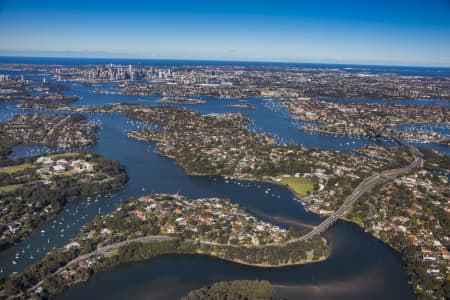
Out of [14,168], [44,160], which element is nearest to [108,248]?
[14,168]

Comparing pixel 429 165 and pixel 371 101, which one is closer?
pixel 429 165

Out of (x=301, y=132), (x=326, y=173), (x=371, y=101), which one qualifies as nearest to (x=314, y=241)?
(x=326, y=173)

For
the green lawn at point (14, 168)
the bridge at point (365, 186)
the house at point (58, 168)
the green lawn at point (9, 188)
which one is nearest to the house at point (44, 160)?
the green lawn at point (14, 168)

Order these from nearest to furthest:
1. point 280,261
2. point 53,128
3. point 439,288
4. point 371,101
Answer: point 439,288
point 280,261
point 53,128
point 371,101

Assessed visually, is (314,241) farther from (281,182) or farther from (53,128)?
(53,128)

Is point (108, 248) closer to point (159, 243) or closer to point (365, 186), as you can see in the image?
point (159, 243)

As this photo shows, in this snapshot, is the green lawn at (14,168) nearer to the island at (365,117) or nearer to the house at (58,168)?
the house at (58,168)
